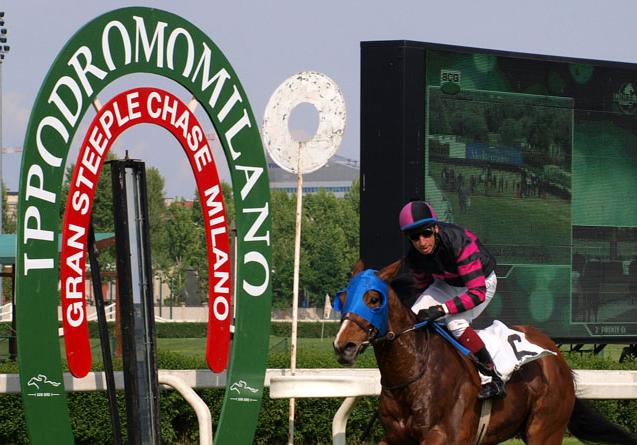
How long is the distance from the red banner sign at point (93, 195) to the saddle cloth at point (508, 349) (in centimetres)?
125

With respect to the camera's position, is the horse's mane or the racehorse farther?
the horse's mane

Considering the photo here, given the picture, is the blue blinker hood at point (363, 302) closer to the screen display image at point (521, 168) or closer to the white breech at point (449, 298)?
the white breech at point (449, 298)

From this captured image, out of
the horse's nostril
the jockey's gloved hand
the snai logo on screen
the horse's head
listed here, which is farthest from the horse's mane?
the snai logo on screen

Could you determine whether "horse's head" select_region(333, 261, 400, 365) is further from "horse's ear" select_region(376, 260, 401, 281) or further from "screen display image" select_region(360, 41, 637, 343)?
"screen display image" select_region(360, 41, 637, 343)

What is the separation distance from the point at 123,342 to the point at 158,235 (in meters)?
44.9

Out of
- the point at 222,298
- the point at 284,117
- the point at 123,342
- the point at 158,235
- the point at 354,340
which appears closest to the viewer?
the point at 354,340

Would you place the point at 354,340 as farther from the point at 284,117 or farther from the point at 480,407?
the point at 284,117

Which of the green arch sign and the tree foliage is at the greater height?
the green arch sign

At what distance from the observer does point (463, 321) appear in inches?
200

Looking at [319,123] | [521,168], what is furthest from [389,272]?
[521,168]

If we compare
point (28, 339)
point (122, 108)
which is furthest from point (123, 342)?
point (122, 108)

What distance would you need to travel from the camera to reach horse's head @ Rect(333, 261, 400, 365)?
171 inches

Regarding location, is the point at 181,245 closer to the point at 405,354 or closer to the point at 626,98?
the point at 626,98

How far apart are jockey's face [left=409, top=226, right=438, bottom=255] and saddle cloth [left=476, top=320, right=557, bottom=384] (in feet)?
1.96
